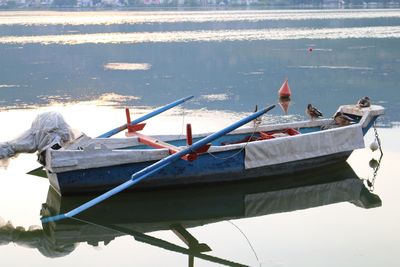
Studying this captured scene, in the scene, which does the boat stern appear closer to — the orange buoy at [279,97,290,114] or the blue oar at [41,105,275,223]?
the blue oar at [41,105,275,223]

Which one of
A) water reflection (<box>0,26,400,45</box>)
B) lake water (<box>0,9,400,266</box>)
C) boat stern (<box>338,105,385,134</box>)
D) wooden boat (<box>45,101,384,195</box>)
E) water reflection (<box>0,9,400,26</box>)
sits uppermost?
boat stern (<box>338,105,385,134</box>)

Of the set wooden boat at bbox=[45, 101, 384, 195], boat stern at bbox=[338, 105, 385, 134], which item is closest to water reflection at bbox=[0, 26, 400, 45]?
boat stern at bbox=[338, 105, 385, 134]

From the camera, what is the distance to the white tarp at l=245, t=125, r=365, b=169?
35.4 feet

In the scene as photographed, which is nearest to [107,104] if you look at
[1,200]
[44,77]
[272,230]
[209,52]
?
[44,77]

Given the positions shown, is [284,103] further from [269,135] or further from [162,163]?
[162,163]

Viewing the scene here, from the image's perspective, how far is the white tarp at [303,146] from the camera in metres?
10.8

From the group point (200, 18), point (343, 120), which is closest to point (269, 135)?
point (343, 120)

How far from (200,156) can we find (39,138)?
8.49ft

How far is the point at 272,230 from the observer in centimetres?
935

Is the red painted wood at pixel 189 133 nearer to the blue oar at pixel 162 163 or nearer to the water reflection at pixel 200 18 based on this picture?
the blue oar at pixel 162 163

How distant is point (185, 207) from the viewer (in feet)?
33.8

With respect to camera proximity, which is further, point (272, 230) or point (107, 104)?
point (107, 104)

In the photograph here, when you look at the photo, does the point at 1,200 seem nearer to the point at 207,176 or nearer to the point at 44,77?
the point at 207,176

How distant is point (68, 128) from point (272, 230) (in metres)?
3.74
